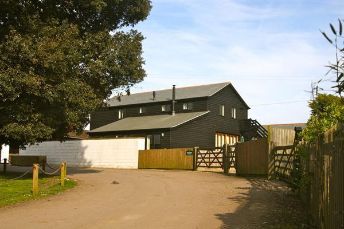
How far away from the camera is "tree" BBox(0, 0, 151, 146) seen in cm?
1988

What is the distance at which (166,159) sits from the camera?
34906 millimetres

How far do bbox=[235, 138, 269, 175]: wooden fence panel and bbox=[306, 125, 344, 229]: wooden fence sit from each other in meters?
13.1

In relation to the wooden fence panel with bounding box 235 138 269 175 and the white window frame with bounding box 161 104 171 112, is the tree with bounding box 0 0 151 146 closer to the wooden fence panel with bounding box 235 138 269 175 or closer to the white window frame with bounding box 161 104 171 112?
the wooden fence panel with bounding box 235 138 269 175

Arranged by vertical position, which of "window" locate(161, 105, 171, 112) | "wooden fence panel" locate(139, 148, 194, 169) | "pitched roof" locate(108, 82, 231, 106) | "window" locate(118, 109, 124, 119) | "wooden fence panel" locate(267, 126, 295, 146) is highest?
"pitched roof" locate(108, 82, 231, 106)

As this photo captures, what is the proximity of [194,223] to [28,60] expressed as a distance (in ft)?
38.9

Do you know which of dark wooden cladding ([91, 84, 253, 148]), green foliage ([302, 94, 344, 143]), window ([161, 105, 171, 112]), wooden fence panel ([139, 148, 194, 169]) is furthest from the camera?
window ([161, 105, 171, 112])

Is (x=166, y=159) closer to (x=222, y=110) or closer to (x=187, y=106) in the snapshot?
(x=187, y=106)

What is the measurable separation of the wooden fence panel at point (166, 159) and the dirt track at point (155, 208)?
1323 cm

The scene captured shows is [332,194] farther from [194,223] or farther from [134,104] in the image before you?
[134,104]

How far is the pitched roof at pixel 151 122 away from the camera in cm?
4197

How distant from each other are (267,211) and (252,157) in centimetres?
1225

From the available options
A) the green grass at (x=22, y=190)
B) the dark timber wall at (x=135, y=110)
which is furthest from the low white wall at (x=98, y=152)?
the green grass at (x=22, y=190)

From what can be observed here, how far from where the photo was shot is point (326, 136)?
827 cm

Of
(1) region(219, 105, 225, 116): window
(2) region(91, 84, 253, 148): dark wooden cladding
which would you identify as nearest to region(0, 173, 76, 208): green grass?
(2) region(91, 84, 253, 148): dark wooden cladding
